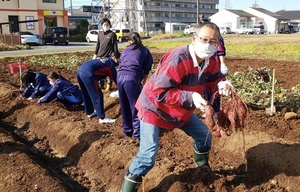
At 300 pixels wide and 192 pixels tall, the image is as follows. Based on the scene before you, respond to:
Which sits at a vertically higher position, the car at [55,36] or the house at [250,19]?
the house at [250,19]

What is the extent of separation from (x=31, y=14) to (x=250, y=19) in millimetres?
52134

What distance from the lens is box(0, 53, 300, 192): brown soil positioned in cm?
400

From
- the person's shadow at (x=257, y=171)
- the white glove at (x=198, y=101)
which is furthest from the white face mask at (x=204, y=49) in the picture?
the person's shadow at (x=257, y=171)

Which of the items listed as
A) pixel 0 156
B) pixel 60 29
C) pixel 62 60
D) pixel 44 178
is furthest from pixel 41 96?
pixel 60 29

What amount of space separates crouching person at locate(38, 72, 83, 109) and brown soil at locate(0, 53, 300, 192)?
0.42 metres

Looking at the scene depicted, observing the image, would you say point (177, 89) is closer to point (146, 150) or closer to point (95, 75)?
point (146, 150)

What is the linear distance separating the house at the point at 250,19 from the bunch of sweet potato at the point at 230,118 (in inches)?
2953

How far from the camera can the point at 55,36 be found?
111 feet

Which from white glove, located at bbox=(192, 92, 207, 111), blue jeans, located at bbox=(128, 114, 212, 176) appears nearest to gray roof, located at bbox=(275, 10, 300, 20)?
blue jeans, located at bbox=(128, 114, 212, 176)

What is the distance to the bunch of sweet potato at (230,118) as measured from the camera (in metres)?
3.29

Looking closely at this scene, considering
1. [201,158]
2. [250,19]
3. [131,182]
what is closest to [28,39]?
[201,158]

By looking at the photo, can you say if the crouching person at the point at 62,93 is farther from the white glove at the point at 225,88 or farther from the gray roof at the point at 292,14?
the gray roof at the point at 292,14

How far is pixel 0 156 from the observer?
4.87 meters

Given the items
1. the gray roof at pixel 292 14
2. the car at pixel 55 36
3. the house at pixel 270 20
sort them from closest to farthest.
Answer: the car at pixel 55 36 → the house at pixel 270 20 → the gray roof at pixel 292 14
